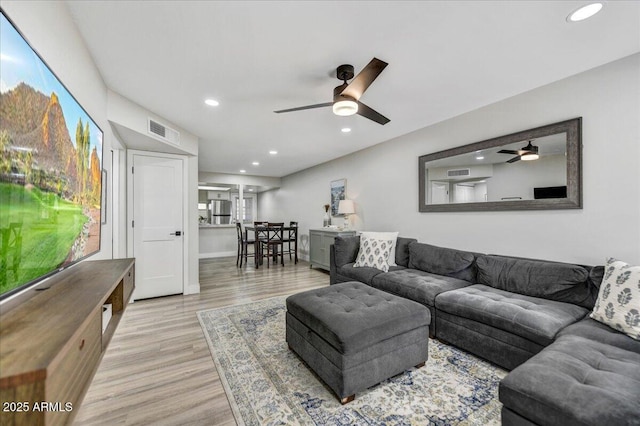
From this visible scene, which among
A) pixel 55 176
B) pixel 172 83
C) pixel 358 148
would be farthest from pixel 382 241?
pixel 55 176

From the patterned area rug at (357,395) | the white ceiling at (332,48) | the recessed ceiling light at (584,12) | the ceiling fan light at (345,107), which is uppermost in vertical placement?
the recessed ceiling light at (584,12)

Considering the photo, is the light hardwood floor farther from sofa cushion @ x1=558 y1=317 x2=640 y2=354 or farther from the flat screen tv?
sofa cushion @ x1=558 y1=317 x2=640 y2=354

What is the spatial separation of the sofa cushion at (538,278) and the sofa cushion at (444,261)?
150 mm

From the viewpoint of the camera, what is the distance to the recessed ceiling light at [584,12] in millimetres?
1619

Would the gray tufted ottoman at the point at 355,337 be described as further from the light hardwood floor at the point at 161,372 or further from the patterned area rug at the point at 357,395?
the light hardwood floor at the point at 161,372

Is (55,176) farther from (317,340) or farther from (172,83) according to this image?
(317,340)

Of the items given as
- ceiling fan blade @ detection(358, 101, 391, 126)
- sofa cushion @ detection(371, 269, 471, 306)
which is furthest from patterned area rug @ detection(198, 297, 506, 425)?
ceiling fan blade @ detection(358, 101, 391, 126)

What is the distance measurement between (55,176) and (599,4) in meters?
3.16

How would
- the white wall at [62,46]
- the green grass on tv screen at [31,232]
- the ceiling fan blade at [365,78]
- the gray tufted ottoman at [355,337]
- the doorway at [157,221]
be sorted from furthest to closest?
the doorway at [157,221] < the ceiling fan blade at [365,78] < the gray tufted ottoman at [355,337] < the white wall at [62,46] < the green grass on tv screen at [31,232]

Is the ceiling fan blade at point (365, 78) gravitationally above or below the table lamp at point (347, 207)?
above

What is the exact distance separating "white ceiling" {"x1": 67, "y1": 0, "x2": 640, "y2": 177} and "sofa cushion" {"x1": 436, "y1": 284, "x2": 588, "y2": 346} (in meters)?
1.98

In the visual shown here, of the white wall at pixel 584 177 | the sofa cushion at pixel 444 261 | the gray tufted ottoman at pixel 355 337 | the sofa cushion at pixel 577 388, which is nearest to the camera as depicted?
the sofa cushion at pixel 577 388

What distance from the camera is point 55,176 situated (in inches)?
51.7

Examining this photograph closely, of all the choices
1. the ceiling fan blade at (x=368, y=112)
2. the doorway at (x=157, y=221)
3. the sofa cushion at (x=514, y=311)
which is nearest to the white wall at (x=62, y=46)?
the doorway at (x=157, y=221)
